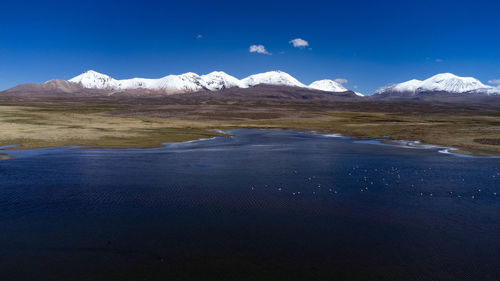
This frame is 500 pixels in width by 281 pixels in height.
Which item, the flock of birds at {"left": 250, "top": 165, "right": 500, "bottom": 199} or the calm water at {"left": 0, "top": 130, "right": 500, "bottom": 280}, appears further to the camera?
the flock of birds at {"left": 250, "top": 165, "right": 500, "bottom": 199}

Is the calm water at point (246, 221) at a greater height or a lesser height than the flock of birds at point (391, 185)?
lesser

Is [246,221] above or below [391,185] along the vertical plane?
below

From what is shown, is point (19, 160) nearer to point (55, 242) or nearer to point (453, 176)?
point (55, 242)

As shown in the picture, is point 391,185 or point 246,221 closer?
point 246,221

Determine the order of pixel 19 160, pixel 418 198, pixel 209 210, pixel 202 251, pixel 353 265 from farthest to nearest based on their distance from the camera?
pixel 19 160, pixel 418 198, pixel 209 210, pixel 202 251, pixel 353 265

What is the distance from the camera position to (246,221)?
72.5 feet

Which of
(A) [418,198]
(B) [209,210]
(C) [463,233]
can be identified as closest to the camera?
(C) [463,233]

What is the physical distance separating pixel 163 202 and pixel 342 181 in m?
16.6

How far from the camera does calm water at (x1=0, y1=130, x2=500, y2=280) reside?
53.4 feet

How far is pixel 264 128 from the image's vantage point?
109 m

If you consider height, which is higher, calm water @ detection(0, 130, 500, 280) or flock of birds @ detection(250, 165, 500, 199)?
flock of birds @ detection(250, 165, 500, 199)

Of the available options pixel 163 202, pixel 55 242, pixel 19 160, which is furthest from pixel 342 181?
pixel 19 160

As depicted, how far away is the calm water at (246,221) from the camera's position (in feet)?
53.4

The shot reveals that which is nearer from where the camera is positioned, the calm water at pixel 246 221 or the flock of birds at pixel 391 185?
the calm water at pixel 246 221
